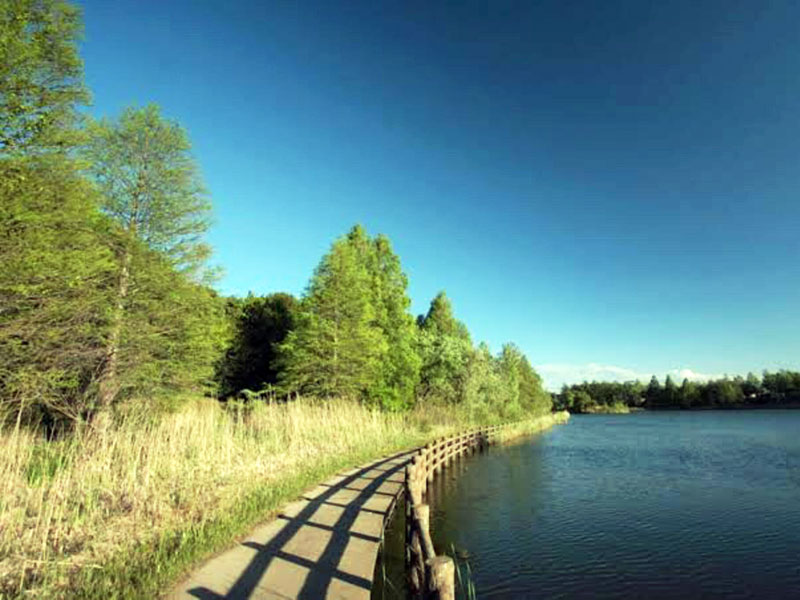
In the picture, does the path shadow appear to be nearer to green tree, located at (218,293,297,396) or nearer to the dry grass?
the dry grass

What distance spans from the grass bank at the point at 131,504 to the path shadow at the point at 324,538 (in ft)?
2.18

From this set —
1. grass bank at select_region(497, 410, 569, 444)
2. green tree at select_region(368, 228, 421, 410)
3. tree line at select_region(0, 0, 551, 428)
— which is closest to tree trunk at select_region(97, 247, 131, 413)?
tree line at select_region(0, 0, 551, 428)

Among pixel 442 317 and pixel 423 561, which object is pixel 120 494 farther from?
pixel 442 317

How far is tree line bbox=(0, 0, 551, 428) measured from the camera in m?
11.0

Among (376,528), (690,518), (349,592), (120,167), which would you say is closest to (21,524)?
(349,592)

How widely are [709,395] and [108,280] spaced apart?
523 feet

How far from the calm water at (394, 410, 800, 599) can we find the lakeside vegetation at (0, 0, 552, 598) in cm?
474

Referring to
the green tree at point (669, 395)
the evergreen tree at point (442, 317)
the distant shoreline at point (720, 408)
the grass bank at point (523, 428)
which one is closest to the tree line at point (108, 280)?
the grass bank at point (523, 428)

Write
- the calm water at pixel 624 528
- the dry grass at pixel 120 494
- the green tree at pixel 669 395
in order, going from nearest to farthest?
1. the dry grass at pixel 120 494
2. the calm water at pixel 624 528
3. the green tree at pixel 669 395

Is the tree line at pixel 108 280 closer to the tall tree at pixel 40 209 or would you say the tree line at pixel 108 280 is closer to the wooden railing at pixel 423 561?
the tall tree at pixel 40 209

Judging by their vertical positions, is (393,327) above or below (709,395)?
above

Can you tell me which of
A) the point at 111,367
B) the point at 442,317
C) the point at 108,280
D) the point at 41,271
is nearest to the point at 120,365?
the point at 111,367

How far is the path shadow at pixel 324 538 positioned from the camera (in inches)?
215

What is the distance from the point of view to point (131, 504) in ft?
23.5
